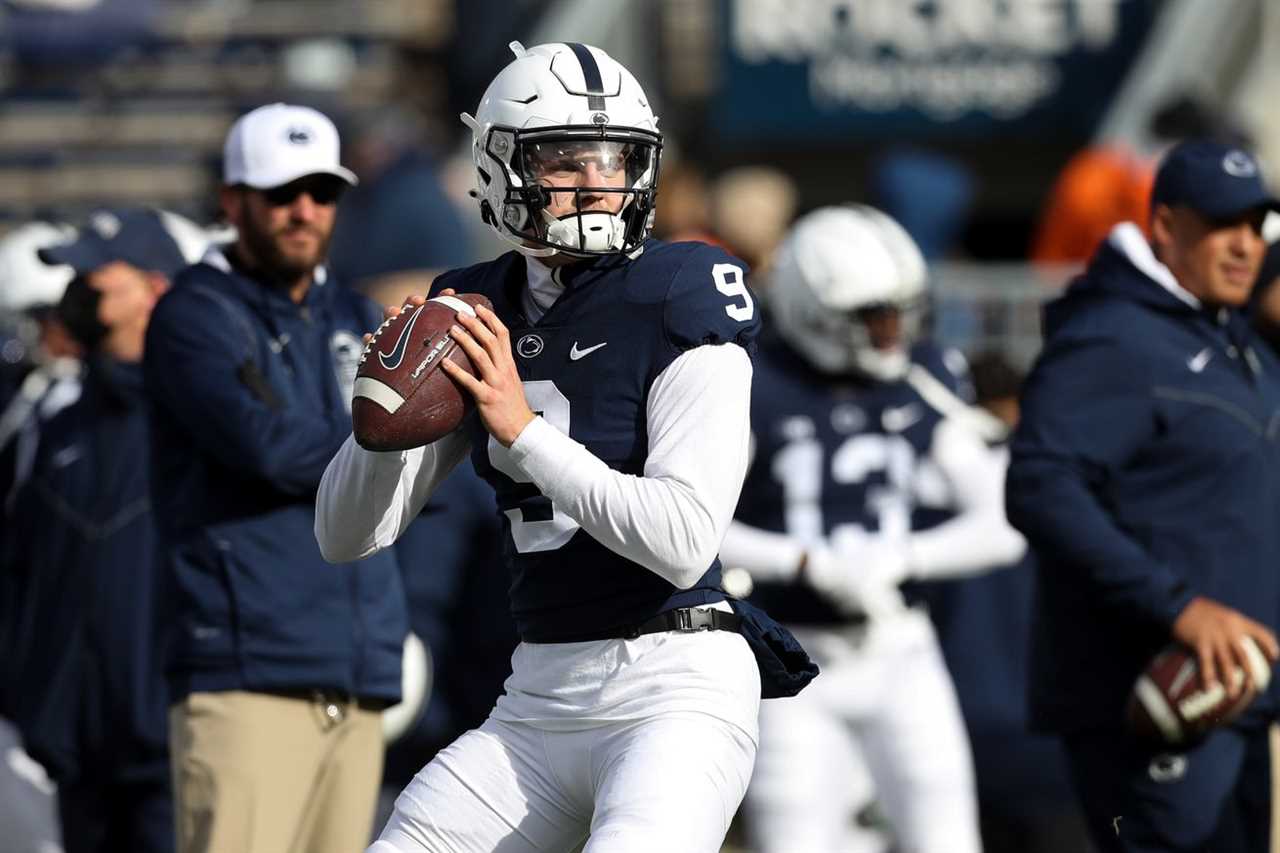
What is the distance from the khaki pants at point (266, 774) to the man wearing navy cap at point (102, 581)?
107 cm

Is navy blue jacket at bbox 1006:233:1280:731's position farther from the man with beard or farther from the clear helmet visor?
the clear helmet visor

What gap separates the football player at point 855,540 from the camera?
689 centimetres

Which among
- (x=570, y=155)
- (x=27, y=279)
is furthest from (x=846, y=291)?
(x=570, y=155)

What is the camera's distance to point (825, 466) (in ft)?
23.3

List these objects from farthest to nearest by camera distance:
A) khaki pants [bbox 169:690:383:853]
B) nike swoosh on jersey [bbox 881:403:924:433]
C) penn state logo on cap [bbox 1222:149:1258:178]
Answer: nike swoosh on jersey [bbox 881:403:924:433]
penn state logo on cap [bbox 1222:149:1258:178]
khaki pants [bbox 169:690:383:853]

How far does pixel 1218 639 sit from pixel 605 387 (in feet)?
5.86

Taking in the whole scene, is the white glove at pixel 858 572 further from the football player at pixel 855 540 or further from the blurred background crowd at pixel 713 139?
the blurred background crowd at pixel 713 139

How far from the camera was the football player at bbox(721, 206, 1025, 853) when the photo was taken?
6.89 meters

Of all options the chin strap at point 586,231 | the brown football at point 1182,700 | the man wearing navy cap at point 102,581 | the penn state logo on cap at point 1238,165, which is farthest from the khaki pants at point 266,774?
the penn state logo on cap at point 1238,165

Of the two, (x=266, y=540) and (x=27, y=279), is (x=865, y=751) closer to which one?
(x=266, y=540)

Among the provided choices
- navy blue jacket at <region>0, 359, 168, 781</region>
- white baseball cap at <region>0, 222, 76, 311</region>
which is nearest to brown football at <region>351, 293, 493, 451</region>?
navy blue jacket at <region>0, 359, 168, 781</region>

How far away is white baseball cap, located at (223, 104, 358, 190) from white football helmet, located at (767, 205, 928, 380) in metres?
2.07

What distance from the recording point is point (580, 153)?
14.0ft

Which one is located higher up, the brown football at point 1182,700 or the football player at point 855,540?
the brown football at point 1182,700
